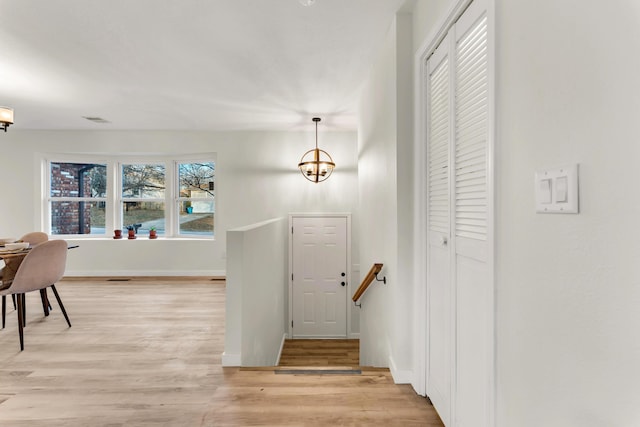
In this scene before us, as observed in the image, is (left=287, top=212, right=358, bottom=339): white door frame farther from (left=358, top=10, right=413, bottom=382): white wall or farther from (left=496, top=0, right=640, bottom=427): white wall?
(left=496, top=0, right=640, bottom=427): white wall

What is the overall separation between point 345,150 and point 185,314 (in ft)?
11.3

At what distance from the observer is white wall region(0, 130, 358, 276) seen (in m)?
5.42

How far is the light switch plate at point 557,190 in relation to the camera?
2.61ft

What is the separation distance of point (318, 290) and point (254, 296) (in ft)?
7.90

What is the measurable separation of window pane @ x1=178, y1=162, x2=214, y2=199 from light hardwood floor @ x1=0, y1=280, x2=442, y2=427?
269 cm

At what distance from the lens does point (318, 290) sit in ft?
17.2

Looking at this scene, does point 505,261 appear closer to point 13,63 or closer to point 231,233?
point 231,233

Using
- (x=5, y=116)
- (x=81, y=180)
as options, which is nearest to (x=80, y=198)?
(x=81, y=180)

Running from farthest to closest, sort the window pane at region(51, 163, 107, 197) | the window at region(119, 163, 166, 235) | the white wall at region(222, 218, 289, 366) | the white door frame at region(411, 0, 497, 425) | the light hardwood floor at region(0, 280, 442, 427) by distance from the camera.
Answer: the window at region(119, 163, 166, 235), the window pane at region(51, 163, 107, 197), the white wall at region(222, 218, 289, 366), the white door frame at region(411, 0, 497, 425), the light hardwood floor at region(0, 280, 442, 427)

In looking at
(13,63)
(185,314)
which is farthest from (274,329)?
(13,63)

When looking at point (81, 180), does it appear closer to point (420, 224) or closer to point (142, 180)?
point (142, 180)

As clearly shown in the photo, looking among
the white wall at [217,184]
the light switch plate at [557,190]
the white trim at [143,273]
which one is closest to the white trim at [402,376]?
the light switch plate at [557,190]

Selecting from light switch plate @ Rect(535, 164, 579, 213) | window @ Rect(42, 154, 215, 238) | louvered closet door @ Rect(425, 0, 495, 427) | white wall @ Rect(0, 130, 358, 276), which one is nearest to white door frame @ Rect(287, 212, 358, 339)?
white wall @ Rect(0, 130, 358, 276)

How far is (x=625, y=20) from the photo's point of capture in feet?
2.19
